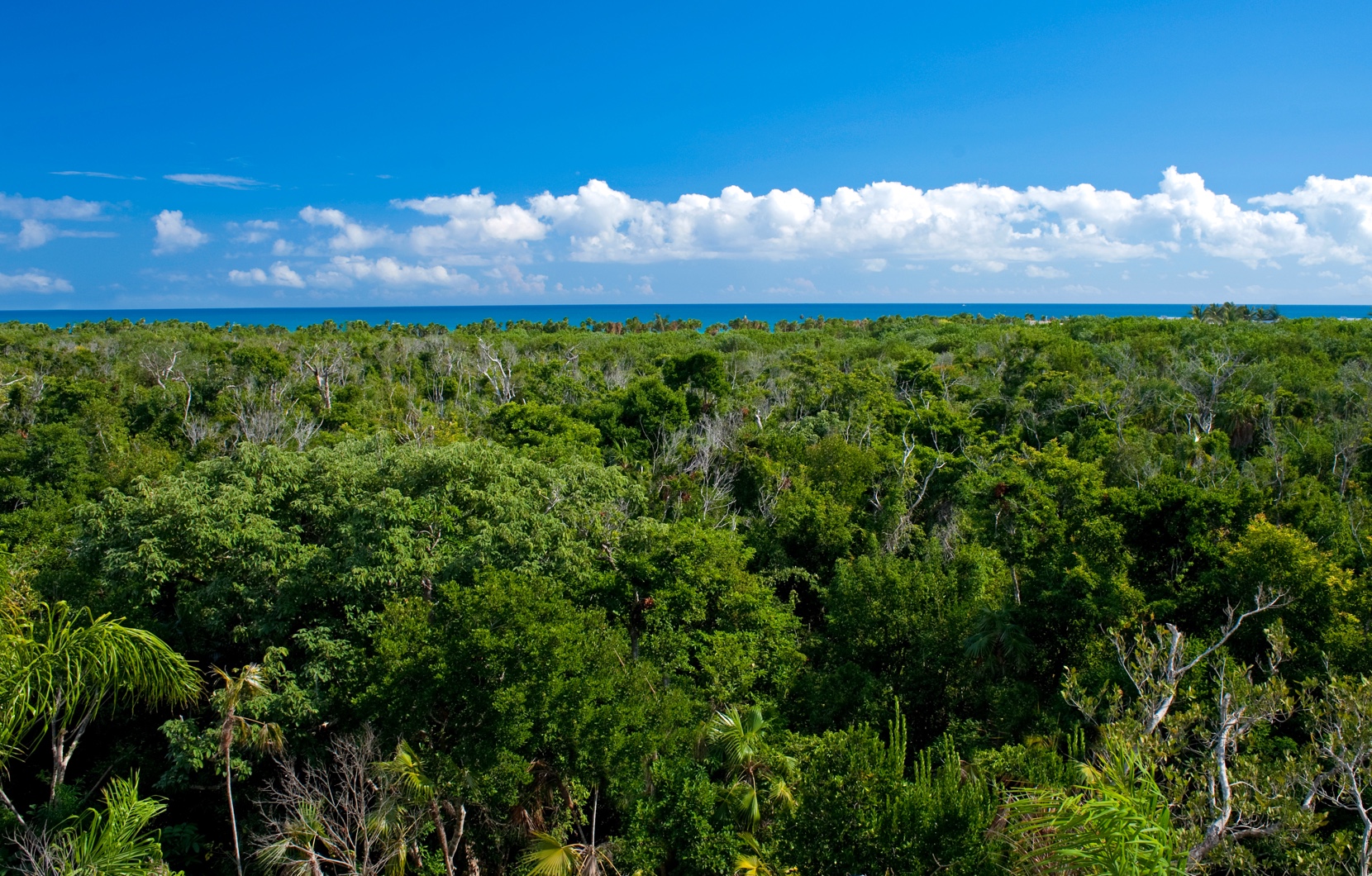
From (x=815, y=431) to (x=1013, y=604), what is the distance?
17.8 metres

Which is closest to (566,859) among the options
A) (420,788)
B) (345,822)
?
(420,788)

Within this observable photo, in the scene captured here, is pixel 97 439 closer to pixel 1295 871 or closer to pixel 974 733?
pixel 974 733

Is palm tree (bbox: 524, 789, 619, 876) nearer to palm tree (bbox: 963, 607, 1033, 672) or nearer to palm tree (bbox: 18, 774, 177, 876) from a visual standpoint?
palm tree (bbox: 18, 774, 177, 876)

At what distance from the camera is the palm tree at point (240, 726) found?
11.9 meters

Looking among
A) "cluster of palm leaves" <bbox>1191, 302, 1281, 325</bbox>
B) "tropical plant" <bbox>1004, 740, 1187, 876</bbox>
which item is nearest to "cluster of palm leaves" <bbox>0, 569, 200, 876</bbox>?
"tropical plant" <bbox>1004, 740, 1187, 876</bbox>

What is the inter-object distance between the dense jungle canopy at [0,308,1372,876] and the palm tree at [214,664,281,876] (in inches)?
3.6

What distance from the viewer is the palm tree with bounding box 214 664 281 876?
467 inches

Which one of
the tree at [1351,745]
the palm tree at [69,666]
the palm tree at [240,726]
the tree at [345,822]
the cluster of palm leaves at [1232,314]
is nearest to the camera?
the palm tree at [69,666]

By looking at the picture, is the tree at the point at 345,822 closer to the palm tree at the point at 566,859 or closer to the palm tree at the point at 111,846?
the palm tree at the point at 566,859

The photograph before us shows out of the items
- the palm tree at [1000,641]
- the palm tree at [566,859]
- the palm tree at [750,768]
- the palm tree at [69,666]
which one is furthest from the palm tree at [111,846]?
the palm tree at [1000,641]

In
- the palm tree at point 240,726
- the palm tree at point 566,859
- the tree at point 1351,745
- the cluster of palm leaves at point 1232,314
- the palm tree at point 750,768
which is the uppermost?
the cluster of palm leaves at point 1232,314

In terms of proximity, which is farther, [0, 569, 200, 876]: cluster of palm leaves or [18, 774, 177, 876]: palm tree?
[18, 774, 177, 876]: palm tree

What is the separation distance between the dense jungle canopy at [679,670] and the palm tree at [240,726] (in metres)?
0.09

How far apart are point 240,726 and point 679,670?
874cm
